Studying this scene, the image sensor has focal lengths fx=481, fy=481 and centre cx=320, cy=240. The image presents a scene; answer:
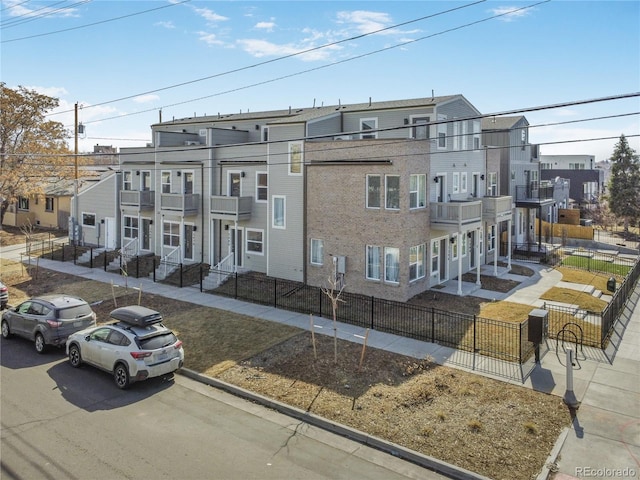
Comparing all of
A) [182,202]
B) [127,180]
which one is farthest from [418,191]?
[127,180]

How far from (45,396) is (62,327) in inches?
145

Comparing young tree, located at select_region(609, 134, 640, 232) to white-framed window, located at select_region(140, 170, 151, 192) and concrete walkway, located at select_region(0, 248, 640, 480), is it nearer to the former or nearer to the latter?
concrete walkway, located at select_region(0, 248, 640, 480)

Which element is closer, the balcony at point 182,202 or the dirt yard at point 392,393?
the dirt yard at point 392,393

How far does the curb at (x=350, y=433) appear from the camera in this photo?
9227 millimetres

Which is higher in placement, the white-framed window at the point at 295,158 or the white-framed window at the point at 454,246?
the white-framed window at the point at 295,158

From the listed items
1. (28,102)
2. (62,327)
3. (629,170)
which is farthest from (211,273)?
(629,170)

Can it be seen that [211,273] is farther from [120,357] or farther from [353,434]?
[353,434]

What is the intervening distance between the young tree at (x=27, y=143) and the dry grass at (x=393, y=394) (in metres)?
30.3

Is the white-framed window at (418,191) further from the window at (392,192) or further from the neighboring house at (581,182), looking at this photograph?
the neighboring house at (581,182)

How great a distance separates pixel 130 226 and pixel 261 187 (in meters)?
12.3

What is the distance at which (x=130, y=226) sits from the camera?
1318 inches

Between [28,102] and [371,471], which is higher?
[28,102]

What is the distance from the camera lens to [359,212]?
22.2m

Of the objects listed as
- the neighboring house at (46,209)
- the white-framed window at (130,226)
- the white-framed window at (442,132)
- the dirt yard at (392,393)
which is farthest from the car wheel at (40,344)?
the neighboring house at (46,209)
